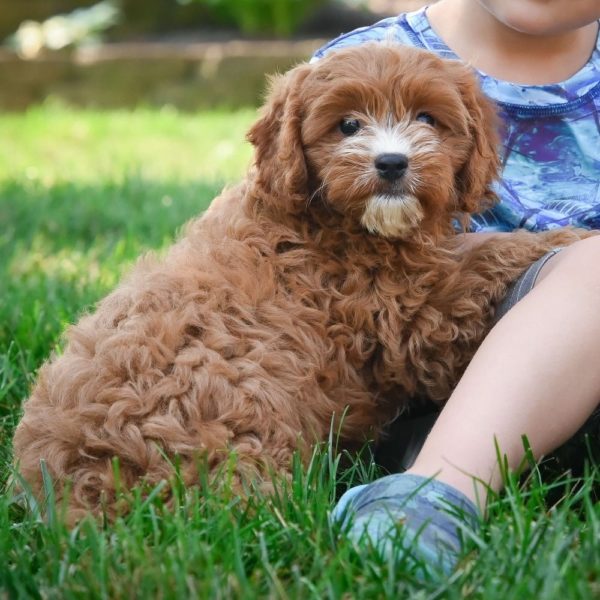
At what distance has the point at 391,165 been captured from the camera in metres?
2.66

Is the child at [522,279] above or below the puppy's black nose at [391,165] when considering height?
below

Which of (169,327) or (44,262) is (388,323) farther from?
(44,262)

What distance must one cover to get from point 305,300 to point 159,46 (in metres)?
9.20

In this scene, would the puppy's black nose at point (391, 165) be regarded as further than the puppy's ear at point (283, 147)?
No

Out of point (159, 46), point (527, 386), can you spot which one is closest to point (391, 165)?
point (527, 386)

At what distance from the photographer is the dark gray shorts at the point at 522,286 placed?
2.86 m

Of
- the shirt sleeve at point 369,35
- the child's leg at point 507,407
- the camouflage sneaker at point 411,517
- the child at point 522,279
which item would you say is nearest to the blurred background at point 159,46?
the shirt sleeve at point 369,35

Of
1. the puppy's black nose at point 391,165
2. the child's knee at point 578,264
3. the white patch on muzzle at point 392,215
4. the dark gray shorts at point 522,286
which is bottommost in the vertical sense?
the dark gray shorts at point 522,286

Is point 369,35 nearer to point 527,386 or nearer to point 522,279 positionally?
point 522,279

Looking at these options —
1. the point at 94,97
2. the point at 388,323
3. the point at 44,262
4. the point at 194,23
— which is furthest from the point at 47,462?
the point at 194,23

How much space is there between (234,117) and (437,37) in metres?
5.77

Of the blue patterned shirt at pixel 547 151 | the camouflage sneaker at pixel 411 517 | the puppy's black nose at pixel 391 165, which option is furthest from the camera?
the blue patterned shirt at pixel 547 151

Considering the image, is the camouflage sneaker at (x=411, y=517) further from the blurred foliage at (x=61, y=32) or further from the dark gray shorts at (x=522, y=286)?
the blurred foliage at (x=61, y=32)

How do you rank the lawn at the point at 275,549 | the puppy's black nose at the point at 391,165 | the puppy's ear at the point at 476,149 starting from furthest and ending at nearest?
the puppy's ear at the point at 476,149 → the puppy's black nose at the point at 391,165 → the lawn at the point at 275,549
